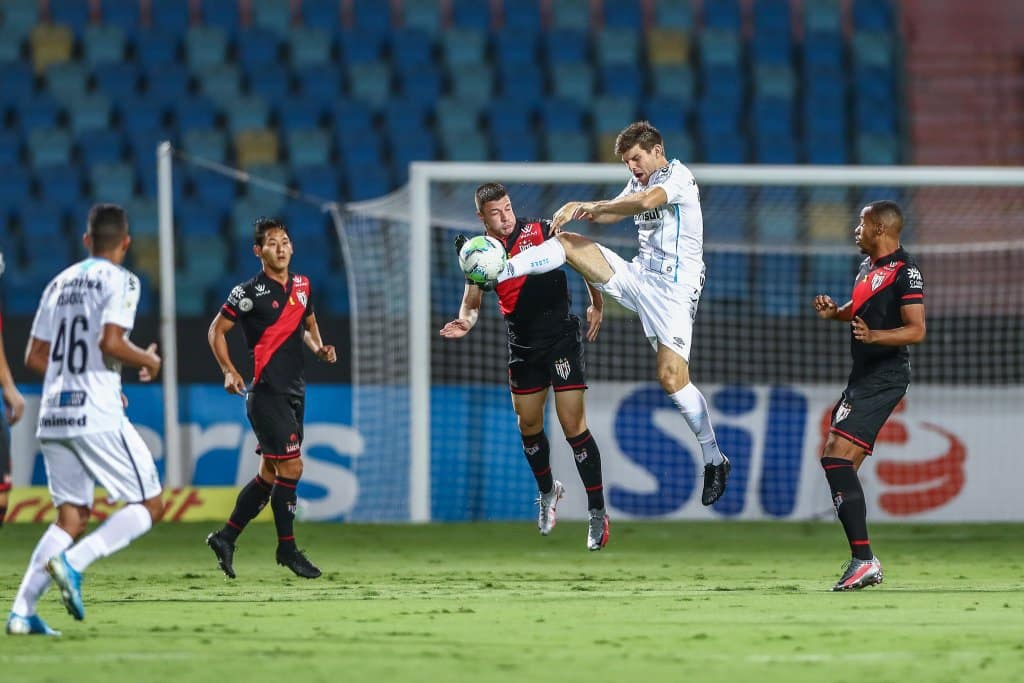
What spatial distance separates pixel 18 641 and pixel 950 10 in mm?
15426

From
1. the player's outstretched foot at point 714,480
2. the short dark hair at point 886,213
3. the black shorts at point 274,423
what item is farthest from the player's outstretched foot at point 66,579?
the short dark hair at point 886,213

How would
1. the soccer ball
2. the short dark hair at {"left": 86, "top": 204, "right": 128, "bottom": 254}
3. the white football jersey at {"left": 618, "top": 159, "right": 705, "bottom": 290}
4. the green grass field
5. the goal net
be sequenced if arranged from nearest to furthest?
1. the green grass field
2. the short dark hair at {"left": 86, "top": 204, "right": 128, "bottom": 254}
3. the soccer ball
4. the white football jersey at {"left": 618, "top": 159, "right": 705, "bottom": 290}
5. the goal net

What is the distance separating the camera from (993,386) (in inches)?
539

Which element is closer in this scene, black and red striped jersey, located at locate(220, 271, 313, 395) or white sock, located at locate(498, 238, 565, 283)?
white sock, located at locate(498, 238, 565, 283)

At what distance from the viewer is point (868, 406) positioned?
830 centimetres

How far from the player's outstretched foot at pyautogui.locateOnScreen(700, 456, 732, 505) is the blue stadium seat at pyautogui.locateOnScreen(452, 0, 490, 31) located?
1058 cm

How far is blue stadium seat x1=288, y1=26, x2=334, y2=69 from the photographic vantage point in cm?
1809

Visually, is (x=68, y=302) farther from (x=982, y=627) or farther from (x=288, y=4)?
(x=288, y=4)

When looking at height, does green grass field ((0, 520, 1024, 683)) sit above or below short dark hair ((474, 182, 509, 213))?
below

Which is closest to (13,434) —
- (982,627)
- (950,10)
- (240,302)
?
(240,302)

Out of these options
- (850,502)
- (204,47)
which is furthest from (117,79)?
(850,502)

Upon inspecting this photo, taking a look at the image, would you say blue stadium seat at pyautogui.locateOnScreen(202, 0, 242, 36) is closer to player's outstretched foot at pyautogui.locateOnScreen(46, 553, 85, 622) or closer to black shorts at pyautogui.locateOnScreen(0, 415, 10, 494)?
black shorts at pyautogui.locateOnScreen(0, 415, 10, 494)

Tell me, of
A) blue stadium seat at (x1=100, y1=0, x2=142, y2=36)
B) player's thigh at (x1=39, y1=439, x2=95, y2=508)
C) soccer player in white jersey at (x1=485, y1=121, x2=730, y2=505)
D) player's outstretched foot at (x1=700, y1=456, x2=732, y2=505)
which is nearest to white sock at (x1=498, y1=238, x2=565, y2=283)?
soccer player in white jersey at (x1=485, y1=121, x2=730, y2=505)

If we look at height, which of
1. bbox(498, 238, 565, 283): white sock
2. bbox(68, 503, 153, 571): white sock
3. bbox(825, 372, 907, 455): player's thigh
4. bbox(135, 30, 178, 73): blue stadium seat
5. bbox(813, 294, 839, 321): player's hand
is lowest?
bbox(68, 503, 153, 571): white sock
